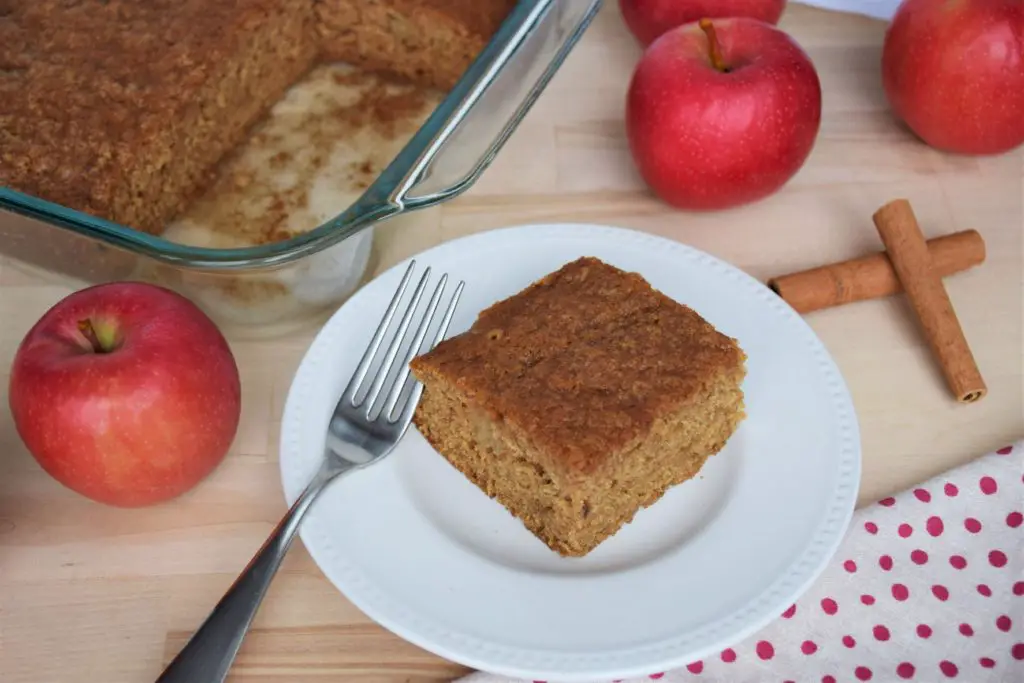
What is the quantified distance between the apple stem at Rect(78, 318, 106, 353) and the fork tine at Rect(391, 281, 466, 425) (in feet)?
1.18

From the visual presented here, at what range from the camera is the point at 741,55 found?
1.65 meters

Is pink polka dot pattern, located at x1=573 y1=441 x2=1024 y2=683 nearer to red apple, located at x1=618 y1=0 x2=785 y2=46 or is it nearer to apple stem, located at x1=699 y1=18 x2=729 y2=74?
apple stem, located at x1=699 y1=18 x2=729 y2=74

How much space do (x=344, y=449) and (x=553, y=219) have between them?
61 cm

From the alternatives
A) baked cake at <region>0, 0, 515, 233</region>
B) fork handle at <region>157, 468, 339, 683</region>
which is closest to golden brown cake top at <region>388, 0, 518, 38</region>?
baked cake at <region>0, 0, 515, 233</region>

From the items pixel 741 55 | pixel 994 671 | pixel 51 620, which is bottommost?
pixel 994 671

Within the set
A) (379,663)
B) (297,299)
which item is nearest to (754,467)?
(379,663)

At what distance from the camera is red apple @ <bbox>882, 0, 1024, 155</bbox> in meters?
1.63

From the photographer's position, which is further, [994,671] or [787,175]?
[787,175]

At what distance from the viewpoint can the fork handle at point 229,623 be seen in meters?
1.09

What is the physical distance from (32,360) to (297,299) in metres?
0.37

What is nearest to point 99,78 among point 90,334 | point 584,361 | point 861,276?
point 90,334

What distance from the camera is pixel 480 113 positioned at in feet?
4.77

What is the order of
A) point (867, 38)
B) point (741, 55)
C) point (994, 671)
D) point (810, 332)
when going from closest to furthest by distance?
1. point (994, 671)
2. point (810, 332)
3. point (741, 55)
4. point (867, 38)

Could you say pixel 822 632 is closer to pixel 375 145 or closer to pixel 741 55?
pixel 741 55
